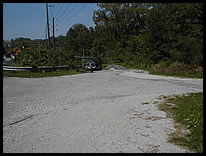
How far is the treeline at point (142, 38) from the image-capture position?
79.1 ft

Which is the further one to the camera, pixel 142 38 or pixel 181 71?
pixel 142 38

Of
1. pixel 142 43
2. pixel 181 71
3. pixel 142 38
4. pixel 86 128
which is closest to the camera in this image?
pixel 86 128

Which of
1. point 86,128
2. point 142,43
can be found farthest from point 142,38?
point 86,128

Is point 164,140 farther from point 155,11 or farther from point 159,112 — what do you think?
point 155,11

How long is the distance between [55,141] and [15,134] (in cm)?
100

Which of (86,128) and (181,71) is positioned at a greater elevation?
(181,71)

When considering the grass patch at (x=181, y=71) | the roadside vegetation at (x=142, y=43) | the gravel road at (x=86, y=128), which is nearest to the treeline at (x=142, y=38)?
the roadside vegetation at (x=142, y=43)

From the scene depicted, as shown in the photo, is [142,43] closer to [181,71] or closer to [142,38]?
[142,38]

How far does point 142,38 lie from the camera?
40.0 m

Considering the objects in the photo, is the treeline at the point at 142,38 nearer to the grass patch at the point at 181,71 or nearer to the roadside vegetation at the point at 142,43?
the roadside vegetation at the point at 142,43

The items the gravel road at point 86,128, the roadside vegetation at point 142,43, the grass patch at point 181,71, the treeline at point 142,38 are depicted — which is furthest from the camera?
the treeline at point 142,38

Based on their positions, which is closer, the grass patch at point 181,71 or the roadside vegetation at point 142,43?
the grass patch at point 181,71

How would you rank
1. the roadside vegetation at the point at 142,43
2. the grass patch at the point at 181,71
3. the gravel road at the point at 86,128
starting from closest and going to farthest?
the gravel road at the point at 86,128 → the grass patch at the point at 181,71 → the roadside vegetation at the point at 142,43

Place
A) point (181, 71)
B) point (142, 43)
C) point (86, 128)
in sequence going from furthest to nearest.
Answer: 1. point (142, 43)
2. point (181, 71)
3. point (86, 128)
